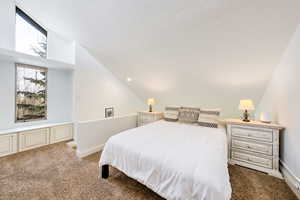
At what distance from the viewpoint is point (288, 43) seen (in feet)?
5.55

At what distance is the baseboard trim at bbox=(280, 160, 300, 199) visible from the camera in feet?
4.98

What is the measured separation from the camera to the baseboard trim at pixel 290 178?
1517 mm

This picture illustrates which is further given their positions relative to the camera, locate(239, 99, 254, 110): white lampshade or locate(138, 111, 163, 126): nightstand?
locate(138, 111, 163, 126): nightstand

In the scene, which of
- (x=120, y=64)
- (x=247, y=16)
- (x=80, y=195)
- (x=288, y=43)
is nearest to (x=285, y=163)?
(x=288, y=43)

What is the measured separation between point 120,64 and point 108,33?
0.92 m

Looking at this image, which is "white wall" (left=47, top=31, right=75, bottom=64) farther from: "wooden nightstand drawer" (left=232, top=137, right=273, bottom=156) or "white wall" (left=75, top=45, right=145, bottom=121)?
"wooden nightstand drawer" (left=232, top=137, right=273, bottom=156)

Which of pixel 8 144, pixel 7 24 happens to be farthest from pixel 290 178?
pixel 7 24

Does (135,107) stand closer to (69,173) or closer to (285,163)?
(69,173)

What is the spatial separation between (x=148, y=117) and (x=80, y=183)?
2213mm

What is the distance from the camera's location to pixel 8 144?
2537 millimetres

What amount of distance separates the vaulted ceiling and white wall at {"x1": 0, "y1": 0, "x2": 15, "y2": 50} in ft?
1.06

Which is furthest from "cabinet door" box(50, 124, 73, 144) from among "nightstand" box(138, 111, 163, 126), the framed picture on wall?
"nightstand" box(138, 111, 163, 126)

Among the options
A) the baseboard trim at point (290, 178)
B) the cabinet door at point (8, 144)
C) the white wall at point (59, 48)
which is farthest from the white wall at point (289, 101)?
the cabinet door at point (8, 144)

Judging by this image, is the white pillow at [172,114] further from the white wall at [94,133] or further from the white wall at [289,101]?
the white wall at [289,101]
